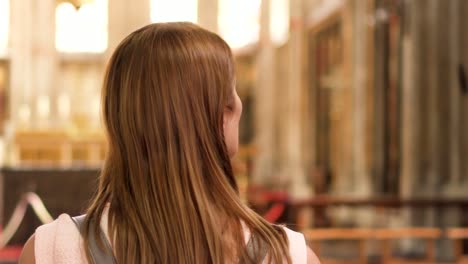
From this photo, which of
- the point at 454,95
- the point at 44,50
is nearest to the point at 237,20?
the point at 44,50

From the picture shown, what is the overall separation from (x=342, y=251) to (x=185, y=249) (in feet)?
37.8

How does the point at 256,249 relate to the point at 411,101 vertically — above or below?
below

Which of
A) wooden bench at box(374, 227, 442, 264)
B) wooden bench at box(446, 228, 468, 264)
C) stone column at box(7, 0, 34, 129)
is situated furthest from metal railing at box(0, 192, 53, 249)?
stone column at box(7, 0, 34, 129)

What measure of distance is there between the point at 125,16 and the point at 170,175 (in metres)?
26.6

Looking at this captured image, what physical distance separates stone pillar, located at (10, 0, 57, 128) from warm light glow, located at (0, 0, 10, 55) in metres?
0.27

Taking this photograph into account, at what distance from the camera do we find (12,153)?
18125 mm

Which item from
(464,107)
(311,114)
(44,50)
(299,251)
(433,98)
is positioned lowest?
(299,251)

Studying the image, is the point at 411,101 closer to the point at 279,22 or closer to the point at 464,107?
the point at 464,107

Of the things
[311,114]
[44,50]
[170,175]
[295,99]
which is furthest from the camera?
[44,50]

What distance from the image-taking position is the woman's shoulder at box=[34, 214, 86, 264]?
52.6 inches

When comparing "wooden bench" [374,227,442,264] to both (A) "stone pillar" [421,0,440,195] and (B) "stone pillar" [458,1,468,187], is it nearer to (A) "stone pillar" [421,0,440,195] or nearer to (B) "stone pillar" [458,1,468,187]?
(B) "stone pillar" [458,1,468,187]

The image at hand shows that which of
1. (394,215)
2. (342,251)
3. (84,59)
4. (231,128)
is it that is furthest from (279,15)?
(231,128)

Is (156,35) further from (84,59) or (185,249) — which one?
(84,59)

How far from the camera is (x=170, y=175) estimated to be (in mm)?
1332
